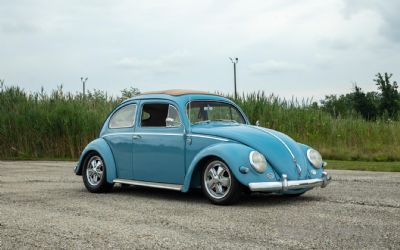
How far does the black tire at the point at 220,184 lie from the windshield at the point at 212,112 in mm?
1103

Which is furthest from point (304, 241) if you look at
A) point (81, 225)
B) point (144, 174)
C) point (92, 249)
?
point (144, 174)

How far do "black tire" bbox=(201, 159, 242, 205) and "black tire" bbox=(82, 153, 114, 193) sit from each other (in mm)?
2397

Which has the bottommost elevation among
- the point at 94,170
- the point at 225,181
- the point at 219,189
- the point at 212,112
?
the point at 219,189

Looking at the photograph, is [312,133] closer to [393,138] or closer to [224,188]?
[393,138]

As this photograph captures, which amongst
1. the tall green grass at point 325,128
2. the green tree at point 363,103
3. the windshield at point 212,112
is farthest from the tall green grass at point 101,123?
the green tree at point 363,103

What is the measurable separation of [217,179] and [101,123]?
15444mm

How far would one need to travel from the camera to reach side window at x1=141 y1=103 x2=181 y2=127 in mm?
9570

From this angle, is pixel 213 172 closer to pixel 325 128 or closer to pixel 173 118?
pixel 173 118

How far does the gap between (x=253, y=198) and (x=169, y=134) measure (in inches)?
66.4

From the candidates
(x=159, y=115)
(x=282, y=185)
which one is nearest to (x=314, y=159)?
(x=282, y=185)

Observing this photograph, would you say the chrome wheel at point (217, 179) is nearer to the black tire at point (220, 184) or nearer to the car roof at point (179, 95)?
the black tire at point (220, 184)

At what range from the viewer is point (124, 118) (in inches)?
416

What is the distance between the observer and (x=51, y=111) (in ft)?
79.7

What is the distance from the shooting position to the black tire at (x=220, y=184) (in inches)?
327
